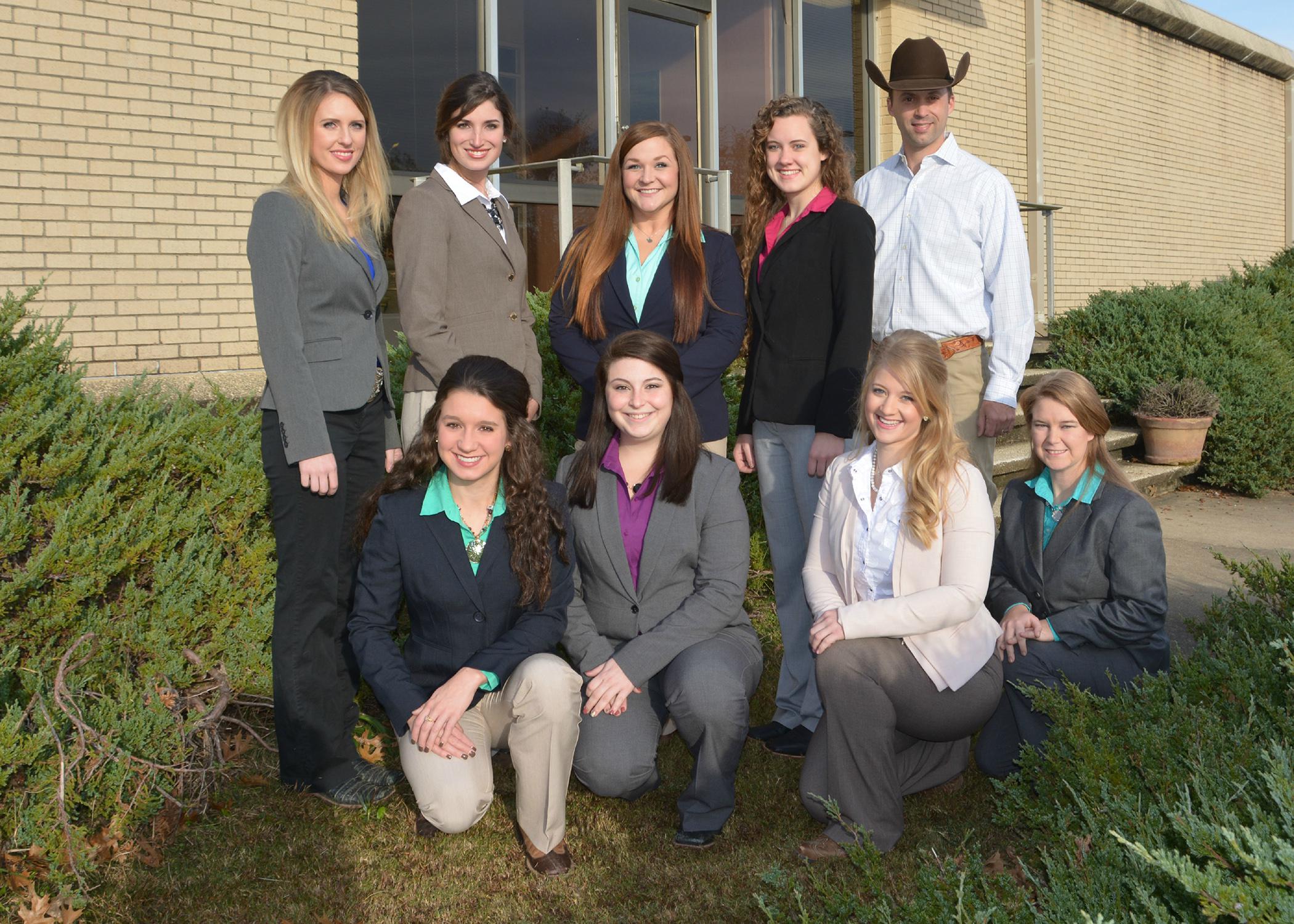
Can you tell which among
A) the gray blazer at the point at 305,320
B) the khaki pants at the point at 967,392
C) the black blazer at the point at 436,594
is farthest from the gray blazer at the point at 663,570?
the khaki pants at the point at 967,392

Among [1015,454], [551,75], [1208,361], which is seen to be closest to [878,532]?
[1015,454]

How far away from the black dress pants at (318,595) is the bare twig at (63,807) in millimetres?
602

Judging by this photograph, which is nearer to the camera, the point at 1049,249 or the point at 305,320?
the point at 305,320

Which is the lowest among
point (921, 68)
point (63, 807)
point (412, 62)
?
point (63, 807)

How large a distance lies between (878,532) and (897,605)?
252mm

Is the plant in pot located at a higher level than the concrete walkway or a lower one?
higher

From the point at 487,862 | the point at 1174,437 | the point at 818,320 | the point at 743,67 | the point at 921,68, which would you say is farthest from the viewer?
the point at 743,67

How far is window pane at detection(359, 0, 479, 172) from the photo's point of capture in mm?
→ 7086

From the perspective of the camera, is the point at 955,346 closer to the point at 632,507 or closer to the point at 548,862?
the point at 632,507

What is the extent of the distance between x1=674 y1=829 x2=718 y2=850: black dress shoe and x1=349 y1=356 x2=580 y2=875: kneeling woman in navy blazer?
0.34 m

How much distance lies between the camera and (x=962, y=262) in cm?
392

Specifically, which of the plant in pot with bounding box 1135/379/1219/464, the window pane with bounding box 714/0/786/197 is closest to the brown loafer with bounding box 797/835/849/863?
the plant in pot with bounding box 1135/379/1219/464

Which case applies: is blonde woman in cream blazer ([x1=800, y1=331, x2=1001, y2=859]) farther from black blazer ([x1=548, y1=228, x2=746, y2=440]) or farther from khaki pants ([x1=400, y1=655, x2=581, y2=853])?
khaki pants ([x1=400, y1=655, x2=581, y2=853])

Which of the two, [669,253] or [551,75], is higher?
[551,75]
